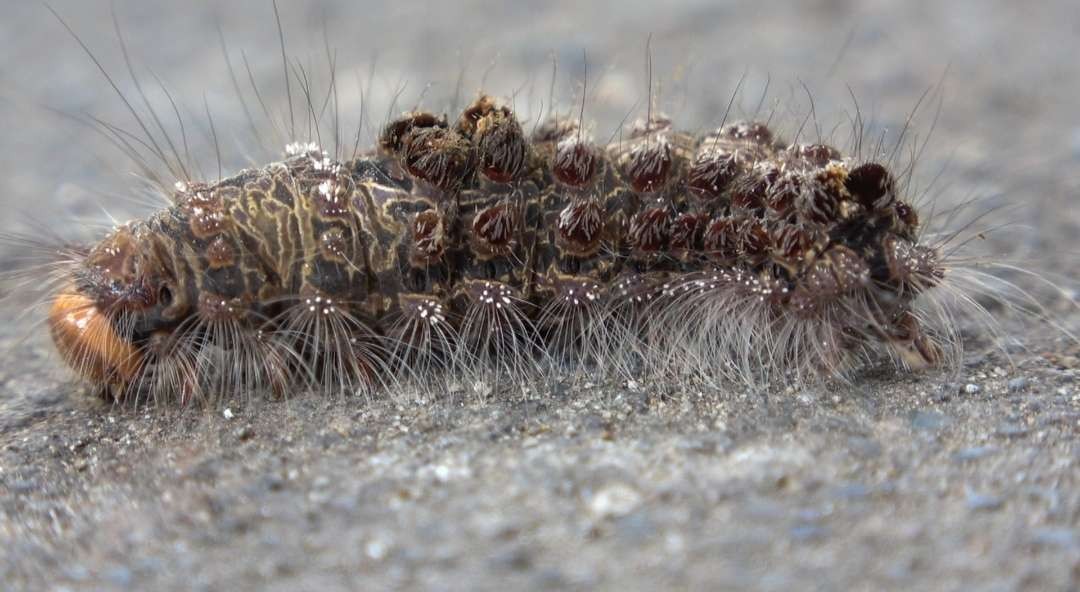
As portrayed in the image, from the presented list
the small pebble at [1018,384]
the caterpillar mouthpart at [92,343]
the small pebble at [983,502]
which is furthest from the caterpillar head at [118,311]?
the small pebble at [1018,384]

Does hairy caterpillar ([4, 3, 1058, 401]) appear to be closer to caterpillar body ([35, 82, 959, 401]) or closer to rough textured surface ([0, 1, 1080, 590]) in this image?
caterpillar body ([35, 82, 959, 401])

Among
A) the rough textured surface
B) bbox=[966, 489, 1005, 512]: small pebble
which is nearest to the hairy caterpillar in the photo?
the rough textured surface

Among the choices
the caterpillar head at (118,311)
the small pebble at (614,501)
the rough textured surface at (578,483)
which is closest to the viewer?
the rough textured surface at (578,483)

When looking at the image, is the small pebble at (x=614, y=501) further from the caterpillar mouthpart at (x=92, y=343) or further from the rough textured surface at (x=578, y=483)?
the caterpillar mouthpart at (x=92, y=343)

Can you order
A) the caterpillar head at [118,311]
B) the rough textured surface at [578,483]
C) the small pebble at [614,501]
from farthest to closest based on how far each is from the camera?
the caterpillar head at [118,311]
the small pebble at [614,501]
the rough textured surface at [578,483]

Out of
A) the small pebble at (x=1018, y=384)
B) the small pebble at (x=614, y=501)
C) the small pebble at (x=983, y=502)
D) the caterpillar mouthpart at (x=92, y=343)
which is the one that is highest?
the caterpillar mouthpart at (x=92, y=343)

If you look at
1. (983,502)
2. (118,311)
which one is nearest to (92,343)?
(118,311)

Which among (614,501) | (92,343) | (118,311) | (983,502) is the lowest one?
(983,502)

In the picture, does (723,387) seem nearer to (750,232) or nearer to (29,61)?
(750,232)

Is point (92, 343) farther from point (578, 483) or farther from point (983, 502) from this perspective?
point (983, 502)
